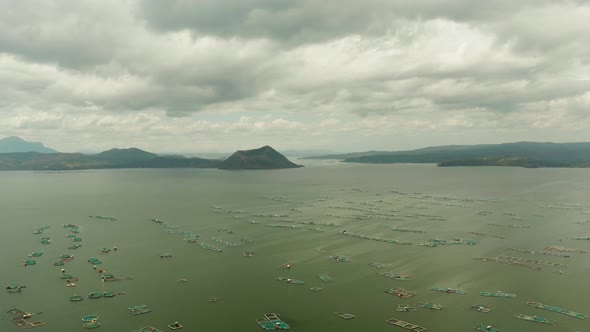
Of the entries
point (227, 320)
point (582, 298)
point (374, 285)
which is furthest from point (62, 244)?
point (582, 298)

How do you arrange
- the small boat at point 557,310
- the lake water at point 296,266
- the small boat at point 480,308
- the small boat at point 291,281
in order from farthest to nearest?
the small boat at point 291,281 → the small boat at point 480,308 → the lake water at point 296,266 → the small boat at point 557,310

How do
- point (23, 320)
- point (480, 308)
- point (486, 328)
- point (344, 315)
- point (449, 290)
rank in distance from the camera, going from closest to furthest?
1. point (486, 328)
2. point (23, 320)
3. point (344, 315)
4. point (480, 308)
5. point (449, 290)

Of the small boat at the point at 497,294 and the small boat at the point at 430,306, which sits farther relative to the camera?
the small boat at the point at 497,294

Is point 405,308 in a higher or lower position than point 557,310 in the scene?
higher

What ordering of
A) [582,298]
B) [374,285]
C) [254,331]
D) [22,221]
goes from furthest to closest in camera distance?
1. [22,221]
2. [374,285]
3. [582,298]
4. [254,331]

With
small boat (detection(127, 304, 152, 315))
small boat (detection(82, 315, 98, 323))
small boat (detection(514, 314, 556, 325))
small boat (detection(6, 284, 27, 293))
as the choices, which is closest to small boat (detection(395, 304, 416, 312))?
small boat (detection(514, 314, 556, 325))

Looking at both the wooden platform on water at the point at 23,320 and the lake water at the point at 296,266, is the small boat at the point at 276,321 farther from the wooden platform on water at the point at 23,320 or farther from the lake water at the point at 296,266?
the wooden platform on water at the point at 23,320

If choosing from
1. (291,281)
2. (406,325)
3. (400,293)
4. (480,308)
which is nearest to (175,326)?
(291,281)

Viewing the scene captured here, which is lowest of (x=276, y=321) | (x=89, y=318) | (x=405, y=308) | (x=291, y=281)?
(x=276, y=321)

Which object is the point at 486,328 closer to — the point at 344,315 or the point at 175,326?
the point at 344,315

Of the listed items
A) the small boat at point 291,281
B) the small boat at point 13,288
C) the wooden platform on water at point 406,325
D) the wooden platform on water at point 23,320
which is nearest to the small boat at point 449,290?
the wooden platform on water at point 406,325

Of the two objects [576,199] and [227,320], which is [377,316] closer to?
[227,320]
